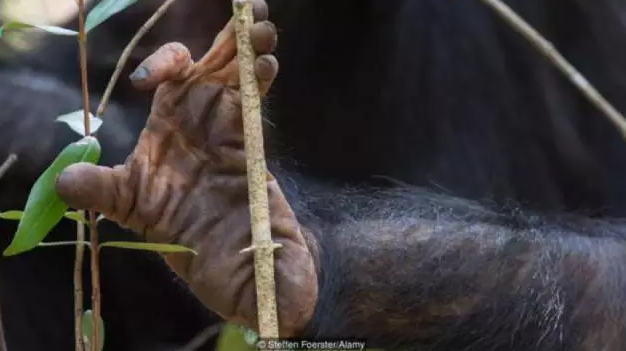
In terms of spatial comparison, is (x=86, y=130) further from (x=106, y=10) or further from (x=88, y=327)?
(x=88, y=327)

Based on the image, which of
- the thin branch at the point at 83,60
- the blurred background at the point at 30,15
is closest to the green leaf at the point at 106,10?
the thin branch at the point at 83,60

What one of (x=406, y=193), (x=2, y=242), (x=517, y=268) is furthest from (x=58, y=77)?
(x=517, y=268)

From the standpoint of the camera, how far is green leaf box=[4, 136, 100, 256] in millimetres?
874

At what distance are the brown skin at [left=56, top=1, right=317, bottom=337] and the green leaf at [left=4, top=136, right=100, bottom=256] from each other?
0.02 m

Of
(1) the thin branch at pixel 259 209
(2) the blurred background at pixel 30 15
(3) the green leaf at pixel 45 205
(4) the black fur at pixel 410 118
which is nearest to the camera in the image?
(1) the thin branch at pixel 259 209

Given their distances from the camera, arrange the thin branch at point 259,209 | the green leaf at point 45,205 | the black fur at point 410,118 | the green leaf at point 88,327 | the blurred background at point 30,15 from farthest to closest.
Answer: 1. the blurred background at point 30,15
2. the black fur at point 410,118
3. the green leaf at point 88,327
4. the green leaf at point 45,205
5. the thin branch at point 259,209

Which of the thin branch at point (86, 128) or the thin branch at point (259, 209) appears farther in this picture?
the thin branch at point (86, 128)

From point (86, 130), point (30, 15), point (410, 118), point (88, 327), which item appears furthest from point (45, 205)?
point (30, 15)

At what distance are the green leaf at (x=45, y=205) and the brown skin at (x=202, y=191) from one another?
0.02 metres

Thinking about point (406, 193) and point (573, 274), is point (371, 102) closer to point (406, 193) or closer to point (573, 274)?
point (406, 193)

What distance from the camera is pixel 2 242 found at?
5.67 feet

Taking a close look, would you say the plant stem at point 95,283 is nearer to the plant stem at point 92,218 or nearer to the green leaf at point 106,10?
the plant stem at point 92,218

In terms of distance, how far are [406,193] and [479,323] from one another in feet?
0.78

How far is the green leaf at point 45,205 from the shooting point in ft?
2.87
